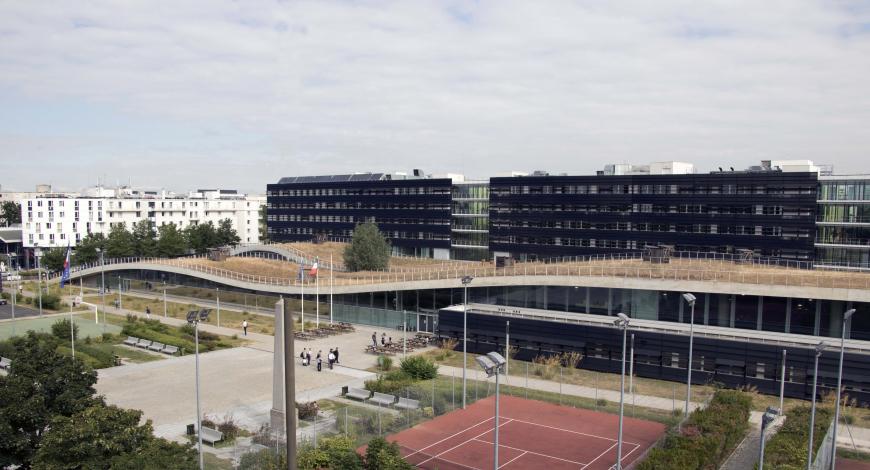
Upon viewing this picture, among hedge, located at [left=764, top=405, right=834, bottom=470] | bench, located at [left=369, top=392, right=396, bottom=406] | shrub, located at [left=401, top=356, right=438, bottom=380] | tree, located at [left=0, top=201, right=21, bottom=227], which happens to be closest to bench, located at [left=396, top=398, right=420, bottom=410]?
bench, located at [left=369, top=392, right=396, bottom=406]

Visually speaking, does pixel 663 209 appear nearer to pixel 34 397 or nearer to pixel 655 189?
pixel 655 189

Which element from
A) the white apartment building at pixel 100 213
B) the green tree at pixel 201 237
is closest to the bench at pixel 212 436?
the green tree at pixel 201 237

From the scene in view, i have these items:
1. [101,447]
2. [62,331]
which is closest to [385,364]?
[101,447]

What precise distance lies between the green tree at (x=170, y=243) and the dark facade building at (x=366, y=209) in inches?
846

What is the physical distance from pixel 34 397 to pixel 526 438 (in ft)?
64.6

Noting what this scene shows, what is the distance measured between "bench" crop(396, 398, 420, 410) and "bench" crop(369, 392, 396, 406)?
435 mm

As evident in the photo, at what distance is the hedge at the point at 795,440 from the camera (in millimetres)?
23438

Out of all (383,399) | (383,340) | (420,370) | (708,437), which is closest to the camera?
(708,437)

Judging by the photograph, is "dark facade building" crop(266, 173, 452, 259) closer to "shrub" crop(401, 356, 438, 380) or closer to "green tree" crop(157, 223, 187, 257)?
"green tree" crop(157, 223, 187, 257)

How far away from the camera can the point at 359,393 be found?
35.4 metres

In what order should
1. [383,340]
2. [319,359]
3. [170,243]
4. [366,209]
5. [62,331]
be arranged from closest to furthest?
[319,359] → [383,340] → [62,331] → [170,243] → [366,209]

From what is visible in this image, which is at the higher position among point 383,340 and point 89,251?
point 89,251

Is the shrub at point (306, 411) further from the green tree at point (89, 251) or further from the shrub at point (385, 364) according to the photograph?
the green tree at point (89, 251)

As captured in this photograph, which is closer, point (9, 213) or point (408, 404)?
point (408, 404)
